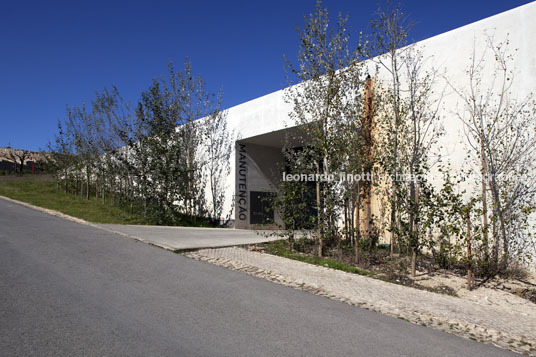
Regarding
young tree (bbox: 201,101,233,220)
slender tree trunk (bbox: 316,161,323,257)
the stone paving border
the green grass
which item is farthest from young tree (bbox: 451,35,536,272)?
the green grass

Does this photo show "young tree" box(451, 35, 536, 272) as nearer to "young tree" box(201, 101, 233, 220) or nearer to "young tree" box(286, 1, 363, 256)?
"young tree" box(286, 1, 363, 256)

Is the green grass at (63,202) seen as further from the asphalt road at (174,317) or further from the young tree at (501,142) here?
the young tree at (501,142)

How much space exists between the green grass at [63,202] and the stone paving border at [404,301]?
734 centimetres

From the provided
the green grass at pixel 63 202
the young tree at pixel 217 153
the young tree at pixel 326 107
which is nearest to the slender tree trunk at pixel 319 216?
the young tree at pixel 326 107

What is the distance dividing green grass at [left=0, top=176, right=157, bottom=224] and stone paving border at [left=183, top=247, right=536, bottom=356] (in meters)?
7.34

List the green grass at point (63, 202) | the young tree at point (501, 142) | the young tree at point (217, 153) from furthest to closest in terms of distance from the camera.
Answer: the young tree at point (217, 153)
the green grass at point (63, 202)
the young tree at point (501, 142)

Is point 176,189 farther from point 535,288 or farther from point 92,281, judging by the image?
point 535,288

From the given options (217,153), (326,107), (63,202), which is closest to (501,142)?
(326,107)

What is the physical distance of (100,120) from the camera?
18.4 m

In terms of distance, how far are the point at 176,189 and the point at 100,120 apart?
6244 mm

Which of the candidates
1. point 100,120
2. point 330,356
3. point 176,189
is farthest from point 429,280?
point 100,120

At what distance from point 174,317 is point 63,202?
1649 cm

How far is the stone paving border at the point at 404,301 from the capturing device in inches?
193

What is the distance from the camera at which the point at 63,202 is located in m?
18.2
